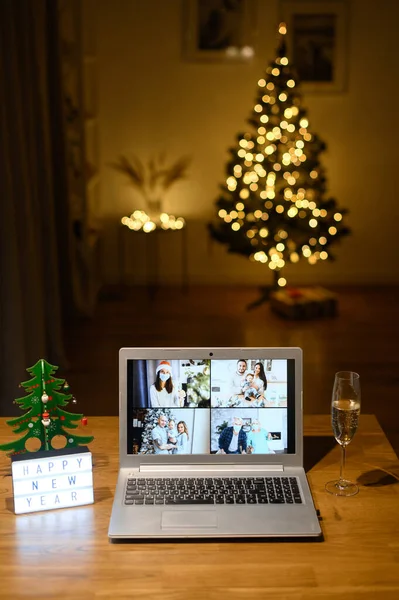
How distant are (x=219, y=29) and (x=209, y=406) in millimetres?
5350

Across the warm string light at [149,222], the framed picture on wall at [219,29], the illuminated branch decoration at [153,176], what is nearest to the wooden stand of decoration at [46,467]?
the warm string light at [149,222]

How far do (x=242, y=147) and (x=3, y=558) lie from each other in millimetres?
4571

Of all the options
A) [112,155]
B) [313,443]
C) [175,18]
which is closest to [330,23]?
[175,18]

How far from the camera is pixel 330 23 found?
625cm

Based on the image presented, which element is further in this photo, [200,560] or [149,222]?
[149,222]

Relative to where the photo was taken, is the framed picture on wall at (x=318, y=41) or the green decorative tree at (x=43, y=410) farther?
the framed picture on wall at (x=318, y=41)

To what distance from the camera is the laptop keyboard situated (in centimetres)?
141

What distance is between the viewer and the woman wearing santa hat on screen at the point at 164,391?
1.51 meters

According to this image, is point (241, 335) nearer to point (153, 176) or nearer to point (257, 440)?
point (153, 176)

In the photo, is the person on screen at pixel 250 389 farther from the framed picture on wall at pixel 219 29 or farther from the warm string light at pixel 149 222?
the framed picture on wall at pixel 219 29

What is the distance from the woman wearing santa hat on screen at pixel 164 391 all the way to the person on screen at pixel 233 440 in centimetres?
11

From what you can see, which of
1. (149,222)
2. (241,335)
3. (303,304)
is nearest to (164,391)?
(241,335)

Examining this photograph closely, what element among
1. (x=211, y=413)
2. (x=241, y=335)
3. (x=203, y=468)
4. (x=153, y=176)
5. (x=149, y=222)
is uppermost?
(x=153, y=176)

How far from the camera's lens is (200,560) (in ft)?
4.07
